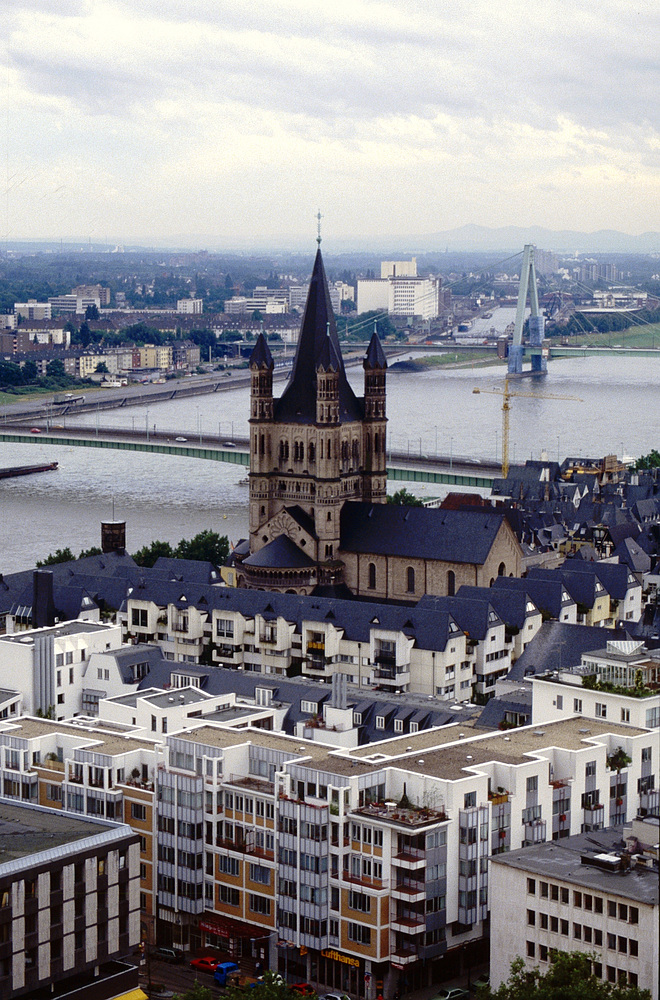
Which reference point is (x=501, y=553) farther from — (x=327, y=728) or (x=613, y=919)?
(x=613, y=919)

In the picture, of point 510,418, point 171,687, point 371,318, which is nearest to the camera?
point 171,687

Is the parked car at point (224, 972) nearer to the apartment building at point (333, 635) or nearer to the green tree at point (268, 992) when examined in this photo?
the green tree at point (268, 992)

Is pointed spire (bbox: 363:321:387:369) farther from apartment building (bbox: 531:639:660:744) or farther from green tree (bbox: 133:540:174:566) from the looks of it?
apartment building (bbox: 531:639:660:744)

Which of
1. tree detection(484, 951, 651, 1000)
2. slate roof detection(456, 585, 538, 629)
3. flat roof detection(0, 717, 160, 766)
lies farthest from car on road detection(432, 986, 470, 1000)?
slate roof detection(456, 585, 538, 629)

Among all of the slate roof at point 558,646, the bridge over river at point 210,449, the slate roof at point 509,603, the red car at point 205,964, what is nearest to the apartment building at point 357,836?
the red car at point 205,964

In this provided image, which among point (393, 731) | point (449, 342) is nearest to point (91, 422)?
point (449, 342)

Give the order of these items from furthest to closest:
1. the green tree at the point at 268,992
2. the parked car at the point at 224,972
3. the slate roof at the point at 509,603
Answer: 1. the slate roof at the point at 509,603
2. the parked car at the point at 224,972
3. the green tree at the point at 268,992

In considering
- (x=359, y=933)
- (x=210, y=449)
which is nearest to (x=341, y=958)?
(x=359, y=933)
